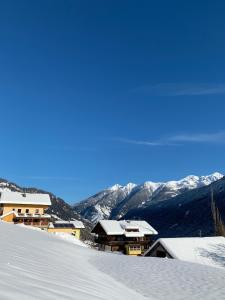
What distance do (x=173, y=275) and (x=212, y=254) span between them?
2653cm

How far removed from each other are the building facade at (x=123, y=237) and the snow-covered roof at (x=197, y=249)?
113ft

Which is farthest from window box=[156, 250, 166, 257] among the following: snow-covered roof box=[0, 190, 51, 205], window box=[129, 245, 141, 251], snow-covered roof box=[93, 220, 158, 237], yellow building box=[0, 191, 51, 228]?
snow-covered roof box=[0, 190, 51, 205]

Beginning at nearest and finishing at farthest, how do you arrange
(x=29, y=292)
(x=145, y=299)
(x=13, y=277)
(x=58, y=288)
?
(x=29, y=292) < (x=13, y=277) < (x=58, y=288) < (x=145, y=299)

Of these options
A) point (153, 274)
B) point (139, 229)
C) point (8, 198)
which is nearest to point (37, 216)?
point (8, 198)

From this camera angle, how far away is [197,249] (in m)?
39.0

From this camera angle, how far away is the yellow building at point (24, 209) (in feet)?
253

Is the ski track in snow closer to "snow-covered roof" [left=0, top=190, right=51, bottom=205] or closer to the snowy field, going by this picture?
the snowy field

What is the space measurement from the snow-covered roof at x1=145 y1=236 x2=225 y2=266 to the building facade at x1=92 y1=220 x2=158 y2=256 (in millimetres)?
34393

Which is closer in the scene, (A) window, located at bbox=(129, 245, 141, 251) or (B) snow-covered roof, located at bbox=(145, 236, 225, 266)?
(B) snow-covered roof, located at bbox=(145, 236, 225, 266)

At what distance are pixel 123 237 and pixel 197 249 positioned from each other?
37.6 meters

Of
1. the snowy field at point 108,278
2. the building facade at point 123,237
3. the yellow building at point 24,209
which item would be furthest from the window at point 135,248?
the snowy field at point 108,278

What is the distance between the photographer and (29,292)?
512 cm

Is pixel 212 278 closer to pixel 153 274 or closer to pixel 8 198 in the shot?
pixel 153 274

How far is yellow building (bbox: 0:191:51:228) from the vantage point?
77062 mm
